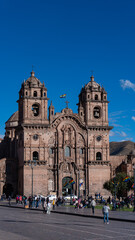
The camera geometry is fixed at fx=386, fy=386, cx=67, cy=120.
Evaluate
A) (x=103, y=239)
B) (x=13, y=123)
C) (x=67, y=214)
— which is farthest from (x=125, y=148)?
(x=103, y=239)

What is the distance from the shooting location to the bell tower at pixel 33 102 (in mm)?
70062

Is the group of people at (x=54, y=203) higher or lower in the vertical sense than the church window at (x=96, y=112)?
lower

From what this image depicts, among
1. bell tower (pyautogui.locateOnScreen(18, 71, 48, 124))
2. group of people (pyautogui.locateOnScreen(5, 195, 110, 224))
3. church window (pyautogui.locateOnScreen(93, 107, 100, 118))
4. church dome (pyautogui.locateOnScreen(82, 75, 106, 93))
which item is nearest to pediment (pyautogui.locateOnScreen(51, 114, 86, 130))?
bell tower (pyautogui.locateOnScreen(18, 71, 48, 124))

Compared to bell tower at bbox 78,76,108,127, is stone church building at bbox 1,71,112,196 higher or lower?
lower

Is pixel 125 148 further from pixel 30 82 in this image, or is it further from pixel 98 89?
pixel 30 82

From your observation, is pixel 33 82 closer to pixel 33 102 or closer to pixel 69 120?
pixel 33 102

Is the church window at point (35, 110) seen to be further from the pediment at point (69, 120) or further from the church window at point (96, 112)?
the church window at point (96, 112)

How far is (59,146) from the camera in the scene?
70875mm

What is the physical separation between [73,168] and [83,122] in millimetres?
8781

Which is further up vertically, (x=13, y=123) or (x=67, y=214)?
(x=13, y=123)

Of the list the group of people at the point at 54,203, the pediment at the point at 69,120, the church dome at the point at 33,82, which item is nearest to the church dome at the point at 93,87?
the pediment at the point at 69,120

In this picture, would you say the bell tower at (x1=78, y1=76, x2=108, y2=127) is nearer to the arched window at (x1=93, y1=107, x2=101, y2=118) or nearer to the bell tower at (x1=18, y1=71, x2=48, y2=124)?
the arched window at (x1=93, y1=107, x2=101, y2=118)

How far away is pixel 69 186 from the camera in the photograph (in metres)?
70.3

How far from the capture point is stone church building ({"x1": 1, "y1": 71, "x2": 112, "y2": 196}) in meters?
68.8
